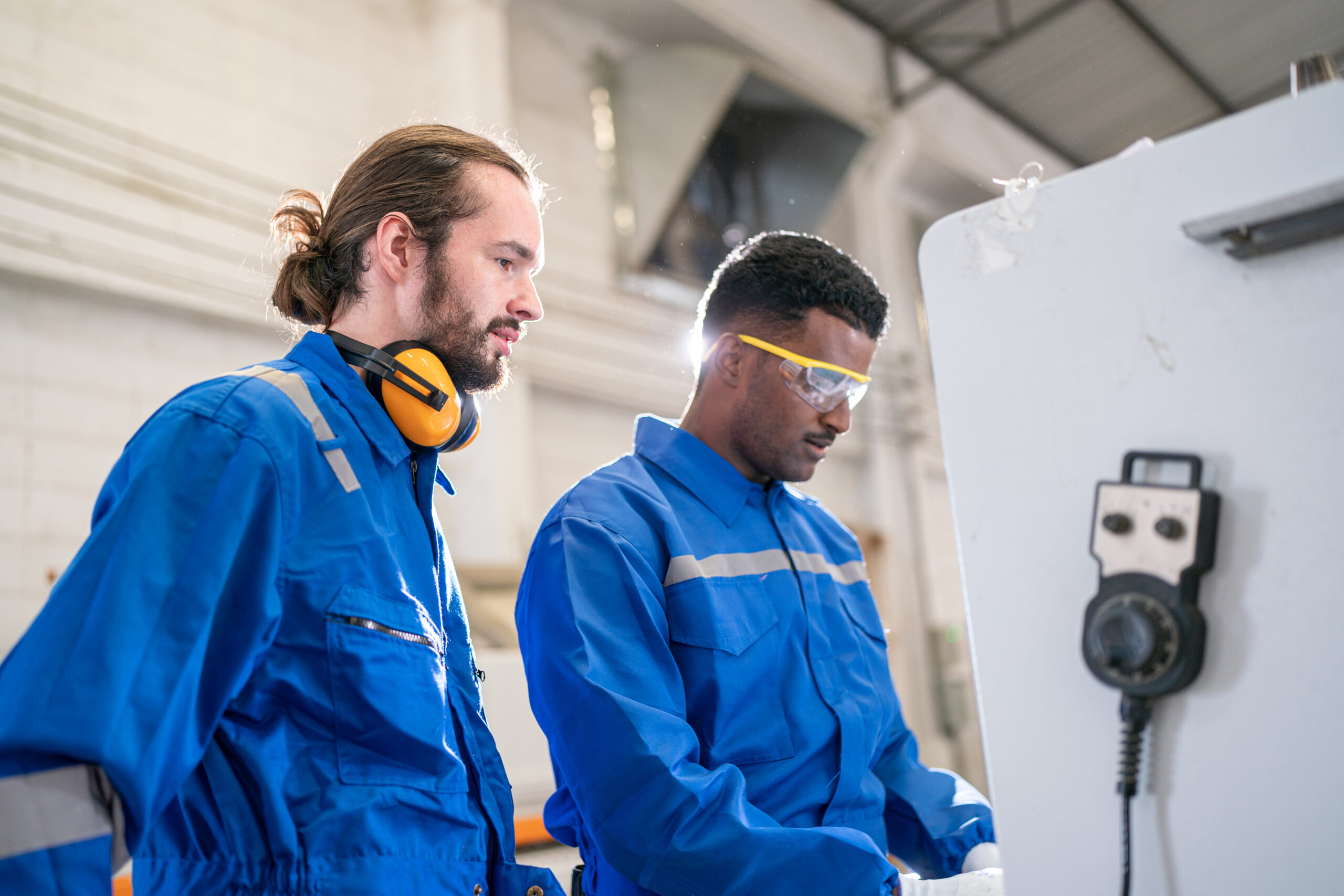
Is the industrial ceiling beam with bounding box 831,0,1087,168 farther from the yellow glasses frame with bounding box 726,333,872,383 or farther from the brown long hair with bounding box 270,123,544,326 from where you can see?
the brown long hair with bounding box 270,123,544,326

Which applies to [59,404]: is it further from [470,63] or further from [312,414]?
[312,414]

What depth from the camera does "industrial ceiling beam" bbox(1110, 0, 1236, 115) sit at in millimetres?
7426

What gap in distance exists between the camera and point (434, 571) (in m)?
1.34

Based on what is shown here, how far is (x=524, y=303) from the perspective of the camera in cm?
151

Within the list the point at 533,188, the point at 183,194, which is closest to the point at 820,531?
the point at 533,188

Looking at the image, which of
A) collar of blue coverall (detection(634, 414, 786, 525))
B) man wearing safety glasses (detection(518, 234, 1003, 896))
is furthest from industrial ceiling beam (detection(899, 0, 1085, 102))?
collar of blue coverall (detection(634, 414, 786, 525))

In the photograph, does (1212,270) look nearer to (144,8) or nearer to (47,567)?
(47,567)

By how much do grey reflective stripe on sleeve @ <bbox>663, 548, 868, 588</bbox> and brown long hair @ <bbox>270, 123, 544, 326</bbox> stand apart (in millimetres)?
591

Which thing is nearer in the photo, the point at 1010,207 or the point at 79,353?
the point at 1010,207

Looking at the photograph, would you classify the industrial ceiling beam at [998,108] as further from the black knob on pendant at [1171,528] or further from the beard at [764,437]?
the black knob on pendant at [1171,528]

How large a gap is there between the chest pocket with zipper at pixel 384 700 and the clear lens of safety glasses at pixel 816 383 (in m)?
0.82

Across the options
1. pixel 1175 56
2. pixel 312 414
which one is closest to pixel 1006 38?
pixel 1175 56

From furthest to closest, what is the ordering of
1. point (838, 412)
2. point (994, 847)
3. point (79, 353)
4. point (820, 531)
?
point (79, 353) → point (820, 531) → point (838, 412) → point (994, 847)

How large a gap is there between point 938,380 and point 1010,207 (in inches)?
6.5
